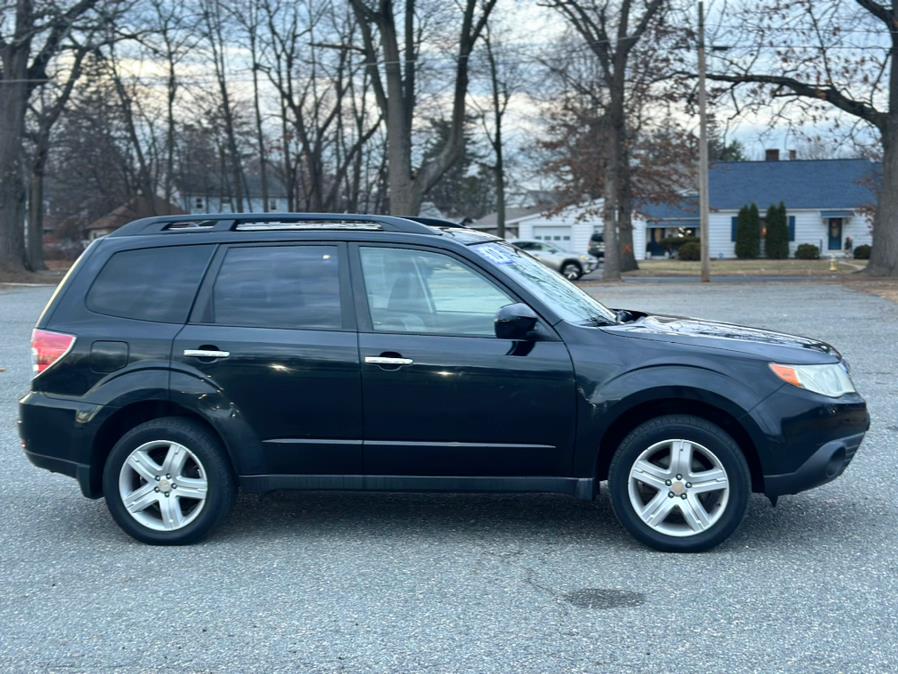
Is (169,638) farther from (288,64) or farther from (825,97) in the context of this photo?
(288,64)

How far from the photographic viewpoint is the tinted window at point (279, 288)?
5.82 meters

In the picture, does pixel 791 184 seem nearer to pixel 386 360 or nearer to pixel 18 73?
pixel 18 73

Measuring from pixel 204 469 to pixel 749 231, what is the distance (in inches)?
2373

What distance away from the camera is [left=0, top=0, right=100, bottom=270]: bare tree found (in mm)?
34750

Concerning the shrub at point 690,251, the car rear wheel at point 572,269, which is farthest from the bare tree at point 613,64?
the shrub at point 690,251

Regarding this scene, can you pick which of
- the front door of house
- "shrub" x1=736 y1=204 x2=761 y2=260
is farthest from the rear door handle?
the front door of house

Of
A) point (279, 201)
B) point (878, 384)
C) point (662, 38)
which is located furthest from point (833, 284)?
point (279, 201)

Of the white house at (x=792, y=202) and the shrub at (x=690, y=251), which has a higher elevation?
the white house at (x=792, y=202)

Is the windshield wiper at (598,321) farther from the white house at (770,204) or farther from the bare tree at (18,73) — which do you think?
the white house at (770,204)

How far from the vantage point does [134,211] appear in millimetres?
65375

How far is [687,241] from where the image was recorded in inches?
2504

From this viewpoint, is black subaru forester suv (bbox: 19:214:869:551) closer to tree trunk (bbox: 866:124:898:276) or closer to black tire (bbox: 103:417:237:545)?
black tire (bbox: 103:417:237:545)

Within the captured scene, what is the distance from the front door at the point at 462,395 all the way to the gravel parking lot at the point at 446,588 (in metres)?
0.49

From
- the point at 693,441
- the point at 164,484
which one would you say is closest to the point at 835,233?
the point at 693,441
